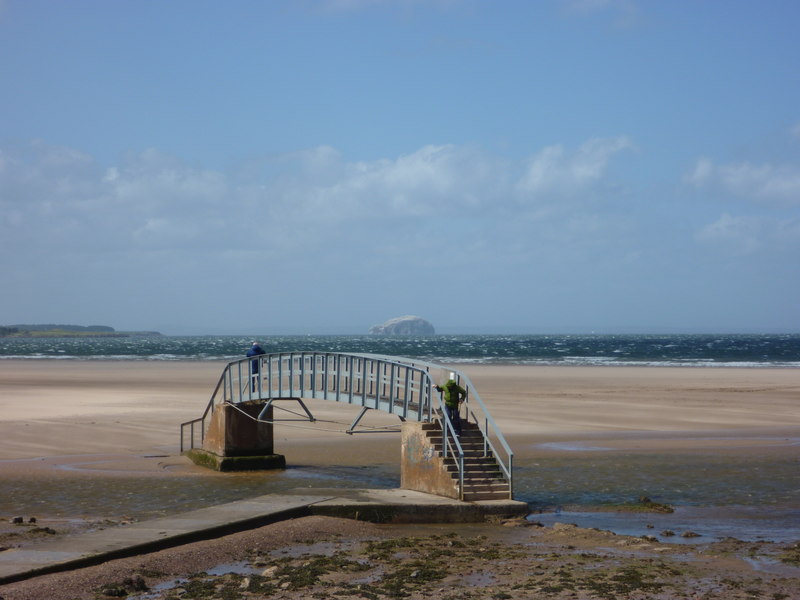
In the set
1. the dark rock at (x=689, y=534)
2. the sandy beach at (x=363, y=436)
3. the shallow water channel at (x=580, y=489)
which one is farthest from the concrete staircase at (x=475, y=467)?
the dark rock at (x=689, y=534)

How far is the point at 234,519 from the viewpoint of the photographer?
14578 mm

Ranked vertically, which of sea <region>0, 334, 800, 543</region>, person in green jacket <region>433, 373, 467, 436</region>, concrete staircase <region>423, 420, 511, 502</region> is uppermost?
person in green jacket <region>433, 373, 467, 436</region>

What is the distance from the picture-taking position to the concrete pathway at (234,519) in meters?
11.9

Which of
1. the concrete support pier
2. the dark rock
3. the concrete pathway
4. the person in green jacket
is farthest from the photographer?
the concrete support pier

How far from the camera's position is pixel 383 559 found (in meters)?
12.6

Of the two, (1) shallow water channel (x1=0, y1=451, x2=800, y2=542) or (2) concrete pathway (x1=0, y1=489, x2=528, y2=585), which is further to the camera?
(1) shallow water channel (x1=0, y1=451, x2=800, y2=542)

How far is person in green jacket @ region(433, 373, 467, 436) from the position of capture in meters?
17.2

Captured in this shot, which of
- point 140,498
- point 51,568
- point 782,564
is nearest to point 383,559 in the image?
point 51,568

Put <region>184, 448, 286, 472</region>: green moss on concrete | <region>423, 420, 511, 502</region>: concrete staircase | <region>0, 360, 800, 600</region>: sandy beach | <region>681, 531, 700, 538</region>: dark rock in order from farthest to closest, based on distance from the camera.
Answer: <region>184, 448, 286, 472</region>: green moss on concrete, <region>0, 360, 800, 600</region>: sandy beach, <region>423, 420, 511, 502</region>: concrete staircase, <region>681, 531, 700, 538</region>: dark rock

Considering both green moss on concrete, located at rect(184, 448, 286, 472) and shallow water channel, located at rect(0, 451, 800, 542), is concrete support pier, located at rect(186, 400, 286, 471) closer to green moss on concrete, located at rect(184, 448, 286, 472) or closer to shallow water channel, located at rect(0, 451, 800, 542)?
green moss on concrete, located at rect(184, 448, 286, 472)

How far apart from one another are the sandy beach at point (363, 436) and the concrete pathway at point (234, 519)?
1.27 feet

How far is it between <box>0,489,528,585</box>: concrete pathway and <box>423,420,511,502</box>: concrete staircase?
29 cm

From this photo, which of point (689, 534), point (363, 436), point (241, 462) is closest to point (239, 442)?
point (241, 462)

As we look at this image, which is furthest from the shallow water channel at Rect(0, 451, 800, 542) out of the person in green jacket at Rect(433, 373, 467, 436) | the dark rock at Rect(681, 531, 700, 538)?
the person in green jacket at Rect(433, 373, 467, 436)
